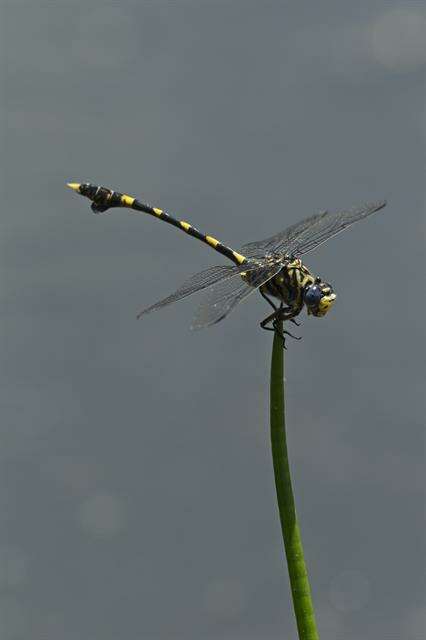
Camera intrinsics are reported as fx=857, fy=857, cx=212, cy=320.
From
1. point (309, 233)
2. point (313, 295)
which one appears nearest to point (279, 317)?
point (313, 295)

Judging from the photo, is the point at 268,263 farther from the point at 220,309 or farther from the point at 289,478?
the point at 289,478

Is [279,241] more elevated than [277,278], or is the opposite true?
[279,241]

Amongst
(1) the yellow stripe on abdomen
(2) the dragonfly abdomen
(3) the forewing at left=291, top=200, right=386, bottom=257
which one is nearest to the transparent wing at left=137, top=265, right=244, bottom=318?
(3) the forewing at left=291, top=200, right=386, bottom=257

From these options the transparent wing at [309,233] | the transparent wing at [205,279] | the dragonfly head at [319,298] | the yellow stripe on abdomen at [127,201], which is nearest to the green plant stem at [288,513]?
the dragonfly head at [319,298]

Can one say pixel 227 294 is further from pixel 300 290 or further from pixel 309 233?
pixel 309 233

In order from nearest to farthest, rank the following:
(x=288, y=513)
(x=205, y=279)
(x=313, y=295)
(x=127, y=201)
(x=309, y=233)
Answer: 1. (x=288, y=513)
2. (x=313, y=295)
3. (x=205, y=279)
4. (x=309, y=233)
5. (x=127, y=201)

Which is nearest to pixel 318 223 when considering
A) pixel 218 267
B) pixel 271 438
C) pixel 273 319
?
pixel 218 267

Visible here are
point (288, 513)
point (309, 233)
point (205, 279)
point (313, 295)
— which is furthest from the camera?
point (309, 233)
